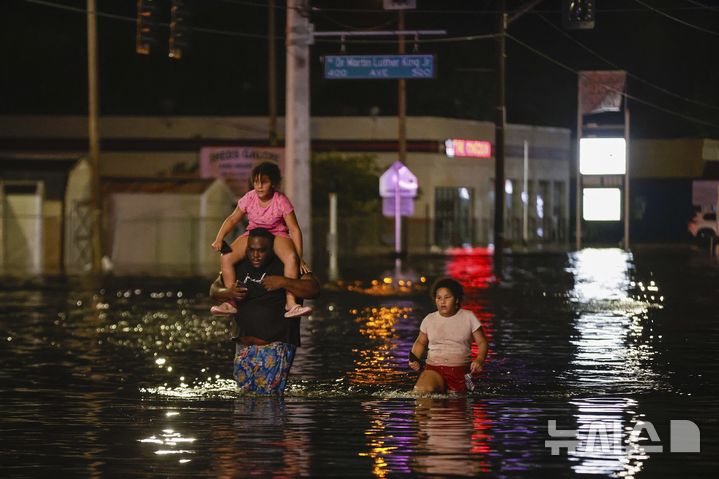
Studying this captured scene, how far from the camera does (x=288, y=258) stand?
46.1 ft

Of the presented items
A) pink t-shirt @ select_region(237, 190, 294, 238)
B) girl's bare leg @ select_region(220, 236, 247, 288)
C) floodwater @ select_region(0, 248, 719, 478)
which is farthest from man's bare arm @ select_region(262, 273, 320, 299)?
floodwater @ select_region(0, 248, 719, 478)

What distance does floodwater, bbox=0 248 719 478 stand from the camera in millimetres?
11086

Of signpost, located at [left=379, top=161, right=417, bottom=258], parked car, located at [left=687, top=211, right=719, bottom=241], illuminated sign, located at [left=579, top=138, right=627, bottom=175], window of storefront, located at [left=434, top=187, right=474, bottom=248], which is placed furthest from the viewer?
window of storefront, located at [left=434, top=187, right=474, bottom=248]

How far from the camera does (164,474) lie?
10508 mm

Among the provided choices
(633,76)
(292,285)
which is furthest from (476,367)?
(633,76)

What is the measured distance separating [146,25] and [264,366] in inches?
770

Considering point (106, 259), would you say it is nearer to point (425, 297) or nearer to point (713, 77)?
point (425, 297)

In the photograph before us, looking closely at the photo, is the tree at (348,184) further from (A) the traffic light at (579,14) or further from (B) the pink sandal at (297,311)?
(B) the pink sandal at (297,311)

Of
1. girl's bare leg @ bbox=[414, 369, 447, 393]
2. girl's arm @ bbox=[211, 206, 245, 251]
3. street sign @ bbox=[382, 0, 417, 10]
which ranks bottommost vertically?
girl's bare leg @ bbox=[414, 369, 447, 393]

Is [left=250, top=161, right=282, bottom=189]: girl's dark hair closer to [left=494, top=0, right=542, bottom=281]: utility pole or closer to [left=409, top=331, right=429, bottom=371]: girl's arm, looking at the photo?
[left=409, top=331, right=429, bottom=371]: girl's arm

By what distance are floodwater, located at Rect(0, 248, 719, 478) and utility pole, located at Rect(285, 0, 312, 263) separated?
27.0ft

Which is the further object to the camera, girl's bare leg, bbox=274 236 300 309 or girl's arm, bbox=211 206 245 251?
girl's arm, bbox=211 206 245 251

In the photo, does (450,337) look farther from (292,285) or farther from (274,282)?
(274,282)

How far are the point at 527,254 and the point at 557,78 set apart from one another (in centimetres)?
3735
